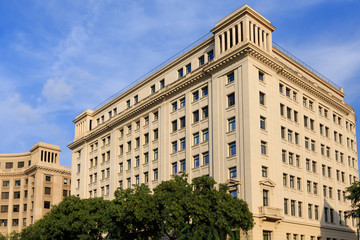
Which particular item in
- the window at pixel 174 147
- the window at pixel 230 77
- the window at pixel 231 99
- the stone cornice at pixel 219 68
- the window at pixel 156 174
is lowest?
the window at pixel 156 174

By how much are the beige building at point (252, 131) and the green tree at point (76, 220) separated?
33.0 ft

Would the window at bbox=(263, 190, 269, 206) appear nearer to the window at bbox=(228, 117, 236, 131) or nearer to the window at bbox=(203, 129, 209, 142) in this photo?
the window at bbox=(228, 117, 236, 131)

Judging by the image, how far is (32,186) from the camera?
103 meters

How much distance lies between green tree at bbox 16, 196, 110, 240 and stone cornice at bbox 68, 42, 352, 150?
16.5 metres

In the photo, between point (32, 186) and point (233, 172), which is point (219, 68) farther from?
point (32, 186)

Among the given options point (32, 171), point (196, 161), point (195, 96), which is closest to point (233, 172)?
point (196, 161)

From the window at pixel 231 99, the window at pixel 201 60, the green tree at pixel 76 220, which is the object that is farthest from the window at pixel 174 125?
the green tree at pixel 76 220

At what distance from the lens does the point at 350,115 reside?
6712 centimetres

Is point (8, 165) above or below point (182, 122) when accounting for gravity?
above

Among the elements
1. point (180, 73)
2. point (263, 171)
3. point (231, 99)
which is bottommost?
point (263, 171)

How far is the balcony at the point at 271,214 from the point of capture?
44.1 meters

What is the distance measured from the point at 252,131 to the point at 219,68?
30.5 ft

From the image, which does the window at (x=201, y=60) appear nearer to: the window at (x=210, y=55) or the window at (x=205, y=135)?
the window at (x=210, y=55)

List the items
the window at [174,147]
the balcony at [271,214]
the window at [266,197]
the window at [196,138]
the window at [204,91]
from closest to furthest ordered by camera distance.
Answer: the balcony at [271,214] → the window at [266,197] → the window at [196,138] → the window at [204,91] → the window at [174,147]
